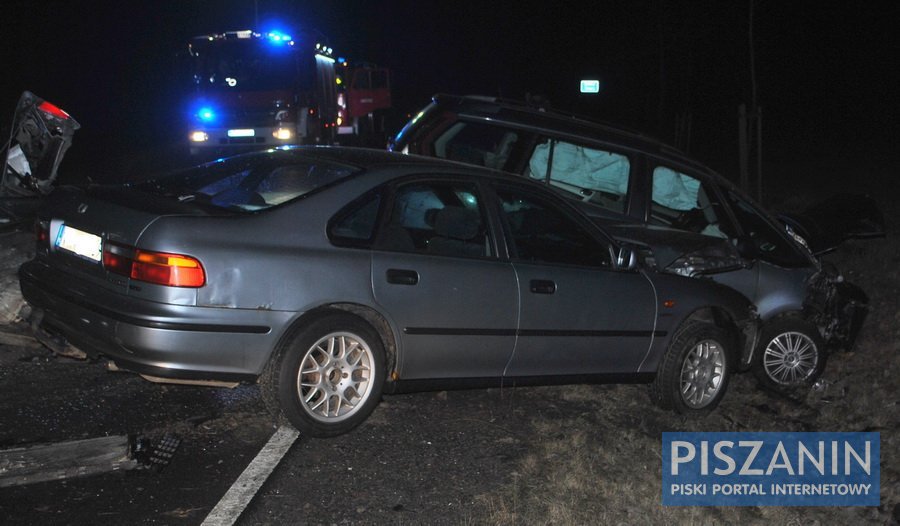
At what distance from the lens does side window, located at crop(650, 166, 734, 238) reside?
24.6ft

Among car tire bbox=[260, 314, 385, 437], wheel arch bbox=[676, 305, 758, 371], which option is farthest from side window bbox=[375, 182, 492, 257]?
wheel arch bbox=[676, 305, 758, 371]

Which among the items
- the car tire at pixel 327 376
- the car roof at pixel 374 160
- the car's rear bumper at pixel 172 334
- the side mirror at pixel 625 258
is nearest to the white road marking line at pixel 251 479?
the car tire at pixel 327 376

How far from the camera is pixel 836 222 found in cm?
939

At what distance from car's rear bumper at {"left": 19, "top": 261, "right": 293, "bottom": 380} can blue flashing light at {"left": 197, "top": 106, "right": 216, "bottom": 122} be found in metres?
15.5

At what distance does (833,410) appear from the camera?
21.5 feet

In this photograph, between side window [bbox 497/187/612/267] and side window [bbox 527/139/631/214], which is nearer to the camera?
side window [bbox 497/187/612/267]

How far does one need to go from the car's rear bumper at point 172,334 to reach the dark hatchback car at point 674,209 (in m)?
3.13

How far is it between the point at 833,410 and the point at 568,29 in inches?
1607

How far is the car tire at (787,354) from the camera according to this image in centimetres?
694

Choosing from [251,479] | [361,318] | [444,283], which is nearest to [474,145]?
[444,283]

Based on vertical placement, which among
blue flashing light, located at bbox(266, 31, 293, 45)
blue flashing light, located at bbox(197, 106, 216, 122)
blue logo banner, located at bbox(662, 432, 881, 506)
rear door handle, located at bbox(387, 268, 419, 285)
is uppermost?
blue flashing light, located at bbox(266, 31, 293, 45)

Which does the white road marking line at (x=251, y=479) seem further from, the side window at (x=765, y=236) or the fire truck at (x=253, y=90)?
the fire truck at (x=253, y=90)

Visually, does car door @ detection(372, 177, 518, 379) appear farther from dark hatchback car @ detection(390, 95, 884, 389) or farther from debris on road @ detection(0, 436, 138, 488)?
dark hatchback car @ detection(390, 95, 884, 389)

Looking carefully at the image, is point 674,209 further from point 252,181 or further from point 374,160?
point 252,181
